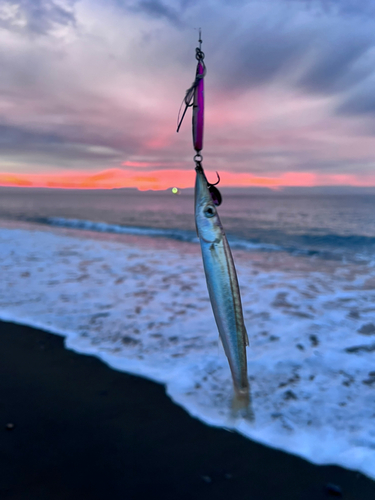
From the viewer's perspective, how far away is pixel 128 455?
3.44 m

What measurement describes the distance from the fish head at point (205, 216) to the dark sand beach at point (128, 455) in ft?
9.04

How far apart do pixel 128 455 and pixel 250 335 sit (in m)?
3.56

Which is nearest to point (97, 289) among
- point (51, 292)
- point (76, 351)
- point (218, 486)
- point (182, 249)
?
point (51, 292)

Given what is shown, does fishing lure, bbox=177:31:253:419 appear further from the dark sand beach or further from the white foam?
the dark sand beach

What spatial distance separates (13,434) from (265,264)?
12.1 m

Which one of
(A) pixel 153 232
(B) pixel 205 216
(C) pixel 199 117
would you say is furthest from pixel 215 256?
(A) pixel 153 232

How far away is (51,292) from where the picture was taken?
28.5ft

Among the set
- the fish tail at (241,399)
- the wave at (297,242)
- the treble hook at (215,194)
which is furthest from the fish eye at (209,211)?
the wave at (297,242)

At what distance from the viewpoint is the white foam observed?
3955 mm

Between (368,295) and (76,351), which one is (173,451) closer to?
(76,351)

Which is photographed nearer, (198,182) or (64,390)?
(198,182)

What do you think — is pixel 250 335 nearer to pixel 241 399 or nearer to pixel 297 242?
pixel 241 399

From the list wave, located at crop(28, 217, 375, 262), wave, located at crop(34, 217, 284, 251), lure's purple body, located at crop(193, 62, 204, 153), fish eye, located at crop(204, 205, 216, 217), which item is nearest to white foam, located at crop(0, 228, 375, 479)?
fish eye, located at crop(204, 205, 216, 217)

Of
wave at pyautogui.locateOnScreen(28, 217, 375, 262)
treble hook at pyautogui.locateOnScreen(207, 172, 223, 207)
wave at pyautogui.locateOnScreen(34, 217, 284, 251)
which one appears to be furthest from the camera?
wave at pyautogui.locateOnScreen(34, 217, 284, 251)
